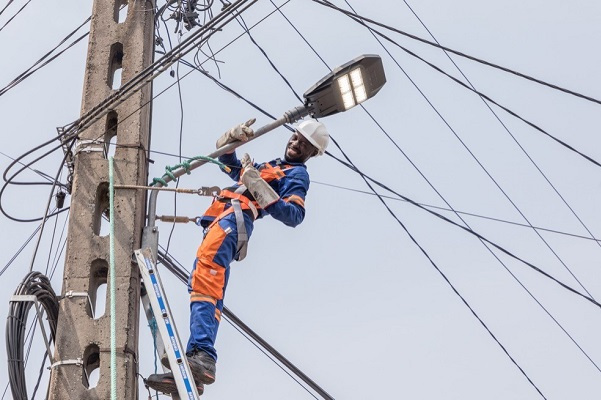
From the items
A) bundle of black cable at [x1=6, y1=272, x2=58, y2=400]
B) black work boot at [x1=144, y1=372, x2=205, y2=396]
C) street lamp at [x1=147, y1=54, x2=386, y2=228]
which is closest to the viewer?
black work boot at [x1=144, y1=372, x2=205, y2=396]

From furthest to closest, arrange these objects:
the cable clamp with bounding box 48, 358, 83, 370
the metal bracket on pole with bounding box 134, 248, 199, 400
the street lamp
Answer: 1. the street lamp
2. the cable clamp with bounding box 48, 358, 83, 370
3. the metal bracket on pole with bounding box 134, 248, 199, 400

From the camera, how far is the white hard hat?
7.76 meters

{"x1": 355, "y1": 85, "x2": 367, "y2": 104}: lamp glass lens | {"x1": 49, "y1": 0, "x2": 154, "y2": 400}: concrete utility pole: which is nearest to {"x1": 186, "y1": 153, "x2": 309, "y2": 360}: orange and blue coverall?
{"x1": 49, "y1": 0, "x2": 154, "y2": 400}: concrete utility pole

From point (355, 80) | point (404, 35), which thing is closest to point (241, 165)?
point (355, 80)

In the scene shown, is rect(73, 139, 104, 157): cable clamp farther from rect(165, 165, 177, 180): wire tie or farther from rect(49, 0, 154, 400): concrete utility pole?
rect(165, 165, 177, 180): wire tie

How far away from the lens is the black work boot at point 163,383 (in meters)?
6.54

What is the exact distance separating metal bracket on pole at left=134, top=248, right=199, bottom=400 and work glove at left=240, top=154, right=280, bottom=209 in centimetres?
70

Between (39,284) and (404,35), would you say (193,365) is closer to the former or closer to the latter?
(39,284)

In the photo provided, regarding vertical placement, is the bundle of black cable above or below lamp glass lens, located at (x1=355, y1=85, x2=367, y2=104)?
below

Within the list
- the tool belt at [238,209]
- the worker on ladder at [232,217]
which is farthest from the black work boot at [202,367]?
the tool belt at [238,209]

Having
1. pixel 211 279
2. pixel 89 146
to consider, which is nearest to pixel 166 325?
pixel 211 279

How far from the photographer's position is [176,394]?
6625mm

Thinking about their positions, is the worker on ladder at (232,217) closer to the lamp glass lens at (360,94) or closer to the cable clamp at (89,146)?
the lamp glass lens at (360,94)

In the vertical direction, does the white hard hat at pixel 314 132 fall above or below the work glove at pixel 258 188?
above
